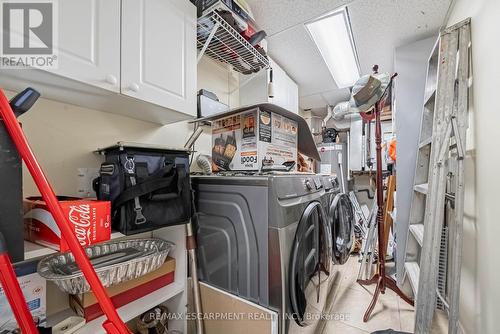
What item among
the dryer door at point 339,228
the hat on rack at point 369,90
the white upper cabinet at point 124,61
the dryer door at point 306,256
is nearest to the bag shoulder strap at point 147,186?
the white upper cabinet at point 124,61

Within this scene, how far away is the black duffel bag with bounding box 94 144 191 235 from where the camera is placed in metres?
0.85

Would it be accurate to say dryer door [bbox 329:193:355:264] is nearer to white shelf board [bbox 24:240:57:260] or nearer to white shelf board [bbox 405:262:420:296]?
white shelf board [bbox 405:262:420:296]

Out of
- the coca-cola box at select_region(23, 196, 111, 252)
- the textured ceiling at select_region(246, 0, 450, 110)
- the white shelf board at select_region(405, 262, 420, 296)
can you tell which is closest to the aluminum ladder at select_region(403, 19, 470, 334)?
the white shelf board at select_region(405, 262, 420, 296)

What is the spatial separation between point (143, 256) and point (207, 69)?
144 cm

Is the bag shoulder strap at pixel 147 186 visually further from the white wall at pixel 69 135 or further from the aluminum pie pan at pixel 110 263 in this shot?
the white wall at pixel 69 135

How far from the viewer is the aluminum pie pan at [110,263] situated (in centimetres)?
81

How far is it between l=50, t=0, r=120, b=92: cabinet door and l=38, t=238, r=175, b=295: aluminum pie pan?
72cm

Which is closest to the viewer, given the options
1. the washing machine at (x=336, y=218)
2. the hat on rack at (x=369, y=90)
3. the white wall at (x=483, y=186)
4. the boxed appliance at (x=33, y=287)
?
the boxed appliance at (x=33, y=287)

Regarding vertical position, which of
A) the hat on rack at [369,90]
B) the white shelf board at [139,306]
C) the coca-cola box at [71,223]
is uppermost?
the hat on rack at [369,90]

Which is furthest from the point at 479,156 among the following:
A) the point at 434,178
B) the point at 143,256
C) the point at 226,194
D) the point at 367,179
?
the point at 367,179

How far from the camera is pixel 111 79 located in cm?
82

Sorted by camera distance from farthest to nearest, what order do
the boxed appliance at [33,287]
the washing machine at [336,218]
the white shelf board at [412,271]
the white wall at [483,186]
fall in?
the white shelf board at [412,271] → the washing machine at [336,218] → the white wall at [483,186] → the boxed appliance at [33,287]

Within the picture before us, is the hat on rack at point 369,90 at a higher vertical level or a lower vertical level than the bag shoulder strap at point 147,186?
higher

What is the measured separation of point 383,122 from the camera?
11.4ft
